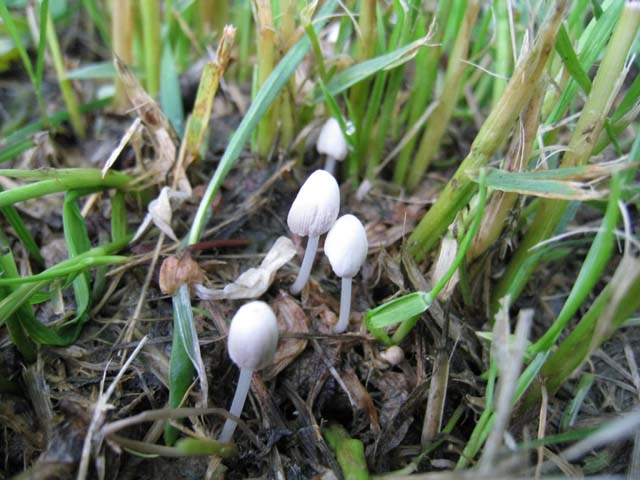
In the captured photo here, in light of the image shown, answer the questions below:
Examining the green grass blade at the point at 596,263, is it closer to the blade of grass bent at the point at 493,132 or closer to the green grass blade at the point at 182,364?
the blade of grass bent at the point at 493,132

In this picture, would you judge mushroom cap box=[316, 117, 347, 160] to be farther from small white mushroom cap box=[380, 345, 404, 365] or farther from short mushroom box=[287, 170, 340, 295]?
small white mushroom cap box=[380, 345, 404, 365]

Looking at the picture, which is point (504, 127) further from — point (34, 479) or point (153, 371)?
point (34, 479)

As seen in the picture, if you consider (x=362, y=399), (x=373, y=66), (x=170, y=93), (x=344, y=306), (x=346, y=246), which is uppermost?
(x=373, y=66)

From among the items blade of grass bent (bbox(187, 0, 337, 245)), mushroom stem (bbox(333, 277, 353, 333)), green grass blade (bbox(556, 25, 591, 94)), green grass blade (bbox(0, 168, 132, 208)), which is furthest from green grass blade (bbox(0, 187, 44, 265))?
green grass blade (bbox(556, 25, 591, 94))

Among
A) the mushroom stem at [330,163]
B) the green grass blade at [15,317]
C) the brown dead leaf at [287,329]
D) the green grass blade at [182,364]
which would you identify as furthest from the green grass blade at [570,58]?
the green grass blade at [15,317]

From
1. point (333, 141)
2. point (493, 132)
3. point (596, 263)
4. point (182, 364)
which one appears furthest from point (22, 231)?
point (596, 263)

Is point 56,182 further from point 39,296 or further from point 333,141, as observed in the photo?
point 333,141

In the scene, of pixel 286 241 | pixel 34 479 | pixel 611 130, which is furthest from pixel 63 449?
pixel 611 130
